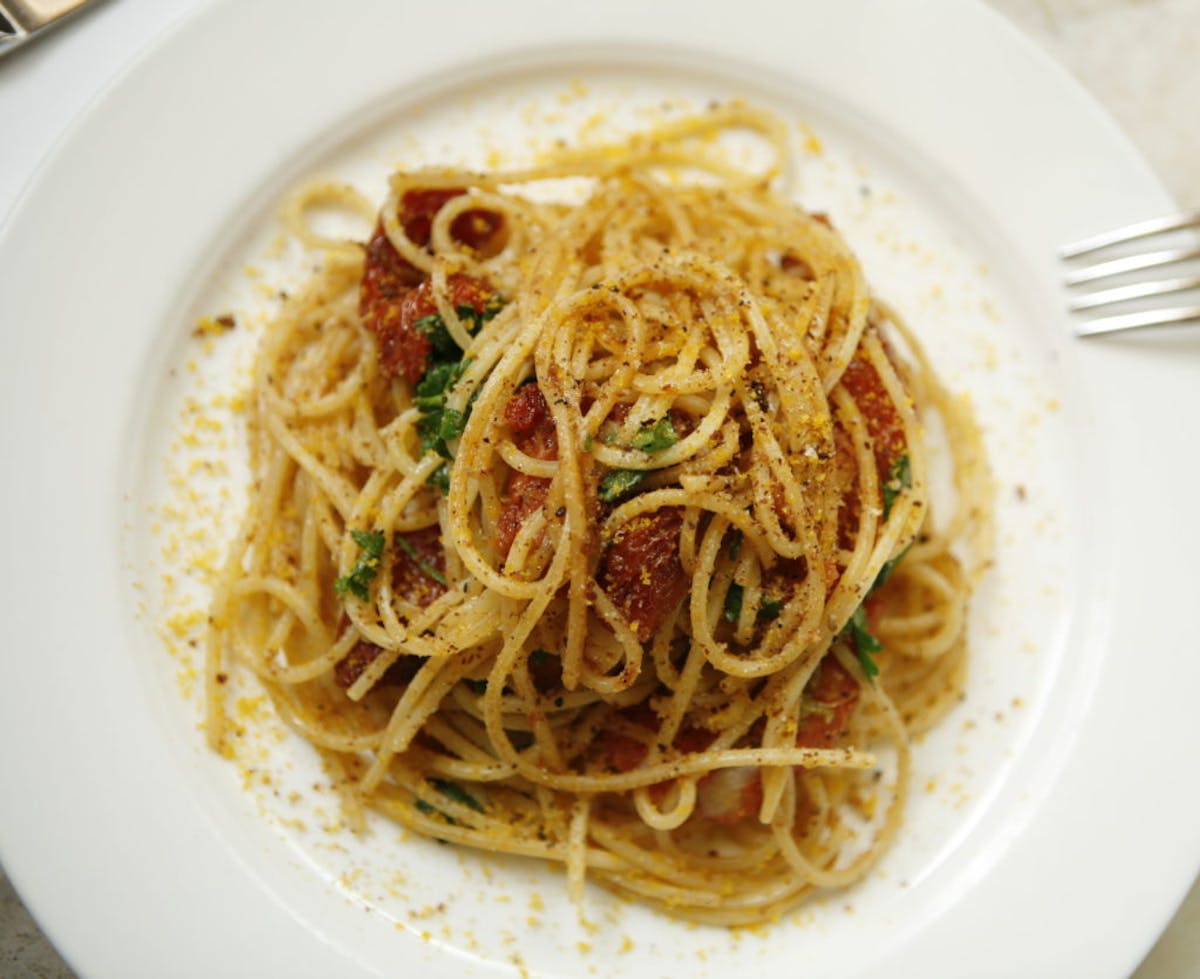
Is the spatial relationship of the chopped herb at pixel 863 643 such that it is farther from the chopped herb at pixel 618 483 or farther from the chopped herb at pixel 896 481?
the chopped herb at pixel 618 483

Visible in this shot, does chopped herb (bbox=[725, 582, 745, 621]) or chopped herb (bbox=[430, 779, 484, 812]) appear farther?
chopped herb (bbox=[430, 779, 484, 812])

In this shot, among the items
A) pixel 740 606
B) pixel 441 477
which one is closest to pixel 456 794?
pixel 441 477

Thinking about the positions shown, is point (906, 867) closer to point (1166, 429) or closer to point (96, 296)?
point (1166, 429)

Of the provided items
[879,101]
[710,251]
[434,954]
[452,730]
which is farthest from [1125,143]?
[434,954]

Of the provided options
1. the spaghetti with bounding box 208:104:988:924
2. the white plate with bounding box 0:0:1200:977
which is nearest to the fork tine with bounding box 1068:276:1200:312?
the white plate with bounding box 0:0:1200:977

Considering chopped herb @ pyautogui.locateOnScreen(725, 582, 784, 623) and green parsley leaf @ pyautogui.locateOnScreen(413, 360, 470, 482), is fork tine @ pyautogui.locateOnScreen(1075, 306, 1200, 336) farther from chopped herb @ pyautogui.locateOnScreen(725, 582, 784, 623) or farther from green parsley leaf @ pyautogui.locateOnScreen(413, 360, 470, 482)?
green parsley leaf @ pyautogui.locateOnScreen(413, 360, 470, 482)

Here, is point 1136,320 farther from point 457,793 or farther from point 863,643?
point 457,793
